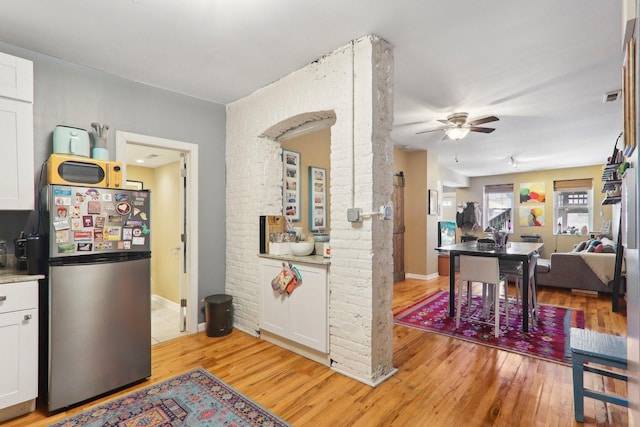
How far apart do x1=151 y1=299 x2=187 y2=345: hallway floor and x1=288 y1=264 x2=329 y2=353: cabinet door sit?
1.51 meters

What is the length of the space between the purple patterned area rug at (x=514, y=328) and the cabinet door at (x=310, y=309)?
4.91ft

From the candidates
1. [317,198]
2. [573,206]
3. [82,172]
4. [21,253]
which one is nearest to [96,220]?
[82,172]

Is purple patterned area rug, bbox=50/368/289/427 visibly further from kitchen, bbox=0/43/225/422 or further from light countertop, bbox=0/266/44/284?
light countertop, bbox=0/266/44/284

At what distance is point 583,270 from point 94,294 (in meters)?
6.81

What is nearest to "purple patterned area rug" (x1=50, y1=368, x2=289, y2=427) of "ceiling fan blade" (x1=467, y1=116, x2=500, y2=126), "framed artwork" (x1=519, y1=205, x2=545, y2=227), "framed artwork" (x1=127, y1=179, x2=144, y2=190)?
"framed artwork" (x1=127, y1=179, x2=144, y2=190)

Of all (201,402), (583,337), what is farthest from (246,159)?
(583,337)

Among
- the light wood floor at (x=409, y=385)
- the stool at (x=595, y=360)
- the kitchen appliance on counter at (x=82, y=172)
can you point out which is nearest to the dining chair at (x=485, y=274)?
the light wood floor at (x=409, y=385)

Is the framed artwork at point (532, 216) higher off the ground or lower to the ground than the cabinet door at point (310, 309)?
higher

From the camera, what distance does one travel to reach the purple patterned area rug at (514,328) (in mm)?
3051

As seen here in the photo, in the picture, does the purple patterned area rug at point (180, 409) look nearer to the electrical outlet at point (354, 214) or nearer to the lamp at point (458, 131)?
the electrical outlet at point (354, 214)

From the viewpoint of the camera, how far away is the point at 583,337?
2.20 meters

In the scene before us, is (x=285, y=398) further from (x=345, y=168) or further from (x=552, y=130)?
(x=552, y=130)

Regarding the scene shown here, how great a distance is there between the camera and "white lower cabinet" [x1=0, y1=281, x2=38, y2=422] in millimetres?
1976

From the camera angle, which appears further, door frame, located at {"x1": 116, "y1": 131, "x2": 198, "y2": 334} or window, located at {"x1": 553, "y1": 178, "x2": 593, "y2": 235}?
window, located at {"x1": 553, "y1": 178, "x2": 593, "y2": 235}
